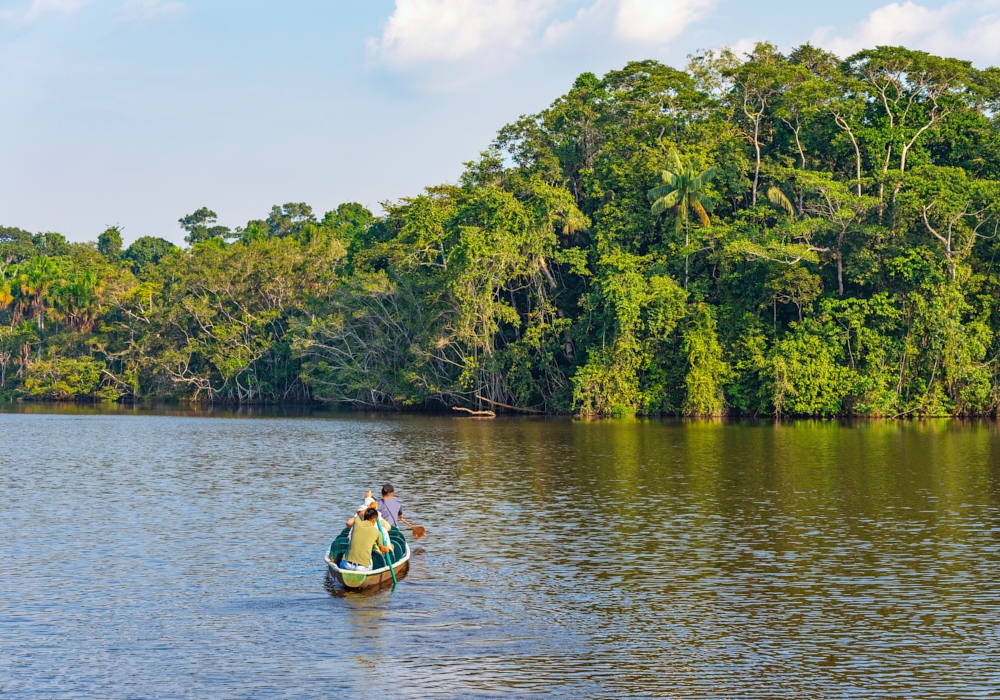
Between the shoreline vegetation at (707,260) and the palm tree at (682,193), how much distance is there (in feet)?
0.44

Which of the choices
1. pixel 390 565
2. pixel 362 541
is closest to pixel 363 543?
pixel 362 541

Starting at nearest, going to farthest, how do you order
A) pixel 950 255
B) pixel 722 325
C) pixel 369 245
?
pixel 950 255, pixel 722 325, pixel 369 245

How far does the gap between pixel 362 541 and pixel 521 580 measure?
3.04 m

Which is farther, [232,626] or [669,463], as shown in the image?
[669,463]

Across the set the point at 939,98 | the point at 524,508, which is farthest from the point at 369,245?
the point at 524,508

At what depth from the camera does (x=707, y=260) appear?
2442 inches

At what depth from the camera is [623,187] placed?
209ft

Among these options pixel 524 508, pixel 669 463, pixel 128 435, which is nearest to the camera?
pixel 524 508

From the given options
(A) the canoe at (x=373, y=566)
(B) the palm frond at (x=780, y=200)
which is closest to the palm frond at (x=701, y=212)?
(B) the palm frond at (x=780, y=200)

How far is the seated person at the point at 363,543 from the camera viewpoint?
17281 mm

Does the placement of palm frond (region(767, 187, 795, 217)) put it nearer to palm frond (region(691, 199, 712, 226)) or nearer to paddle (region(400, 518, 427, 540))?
palm frond (region(691, 199, 712, 226))

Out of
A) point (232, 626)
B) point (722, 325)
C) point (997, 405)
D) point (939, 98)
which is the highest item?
point (939, 98)

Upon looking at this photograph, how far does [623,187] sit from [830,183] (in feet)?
41.1

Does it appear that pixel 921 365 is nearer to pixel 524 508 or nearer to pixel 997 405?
pixel 997 405
